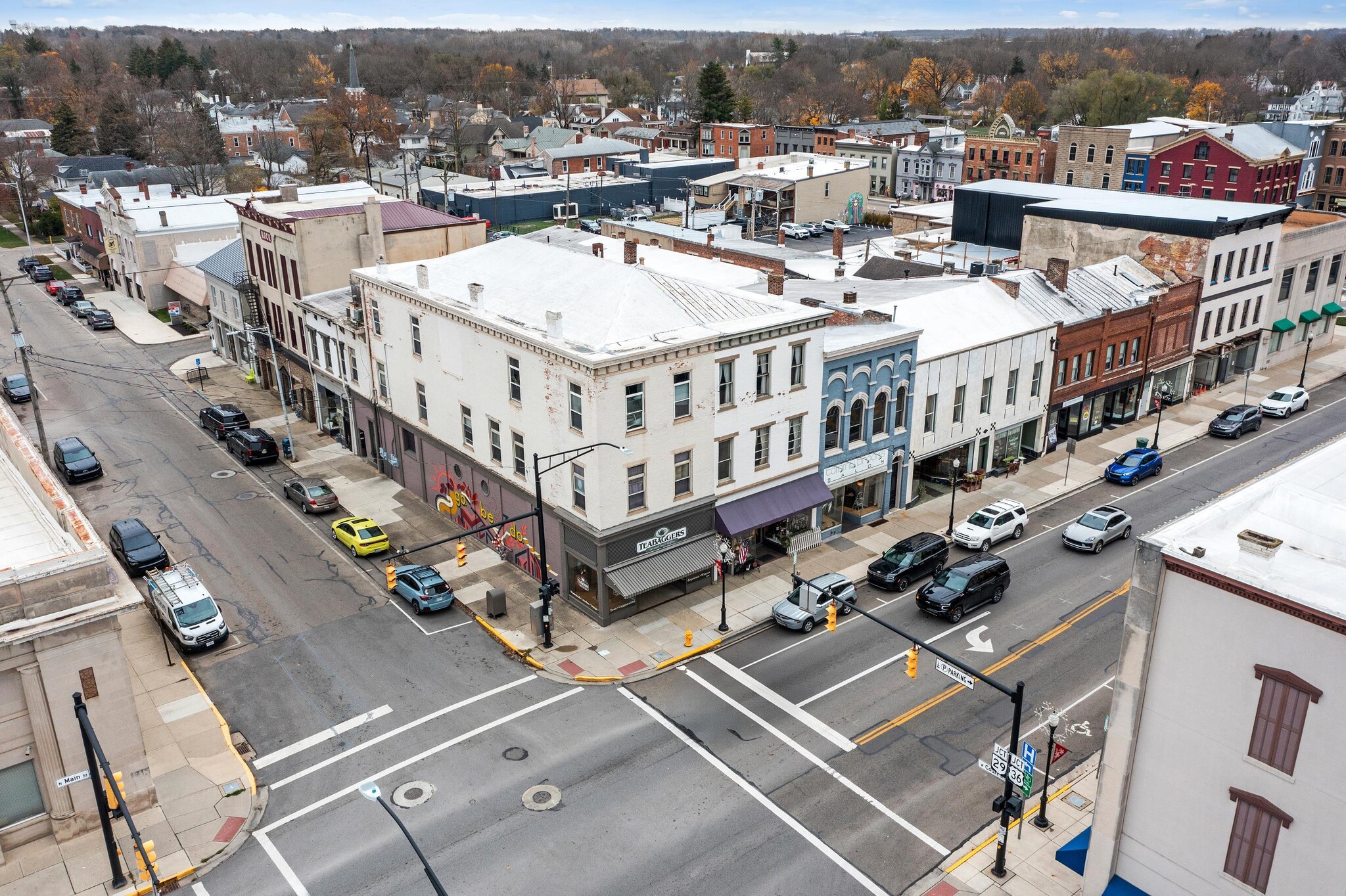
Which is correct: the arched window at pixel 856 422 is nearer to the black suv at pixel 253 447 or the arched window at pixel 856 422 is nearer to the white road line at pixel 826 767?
the white road line at pixel 826 767

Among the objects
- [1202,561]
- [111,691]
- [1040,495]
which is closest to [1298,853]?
[1202,561]

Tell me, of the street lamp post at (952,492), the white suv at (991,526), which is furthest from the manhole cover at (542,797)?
the white suv at (991,526)

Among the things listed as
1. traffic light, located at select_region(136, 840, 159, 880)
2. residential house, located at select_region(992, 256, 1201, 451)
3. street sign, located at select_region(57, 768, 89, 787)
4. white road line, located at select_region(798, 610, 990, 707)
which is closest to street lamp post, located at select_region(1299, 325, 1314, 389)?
residential house, located at select_region(992, 256, 1201, 451)

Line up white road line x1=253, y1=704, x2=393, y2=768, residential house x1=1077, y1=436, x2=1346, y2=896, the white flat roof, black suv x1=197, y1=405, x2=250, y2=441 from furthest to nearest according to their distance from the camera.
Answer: black suv x1=197, y1=405, x2=250, y2=441 < white road line x1=253, y1=704, x2=393, y2=768 < the white flat roof < residential house x1=1077, y1=436, x2=1346, y2=896

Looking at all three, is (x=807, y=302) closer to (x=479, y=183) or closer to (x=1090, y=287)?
Answer: (x=1090, y=287)

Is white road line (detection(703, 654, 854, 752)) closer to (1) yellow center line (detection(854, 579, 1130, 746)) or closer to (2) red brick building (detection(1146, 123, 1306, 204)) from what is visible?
(1) yellow center line (detection(854, 579, 1130, 746))

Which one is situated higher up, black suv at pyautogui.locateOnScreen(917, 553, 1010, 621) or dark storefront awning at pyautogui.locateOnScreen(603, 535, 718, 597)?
dark storefront awning at pyautogui.locateOnScreen(603, 535, 718, 597)
